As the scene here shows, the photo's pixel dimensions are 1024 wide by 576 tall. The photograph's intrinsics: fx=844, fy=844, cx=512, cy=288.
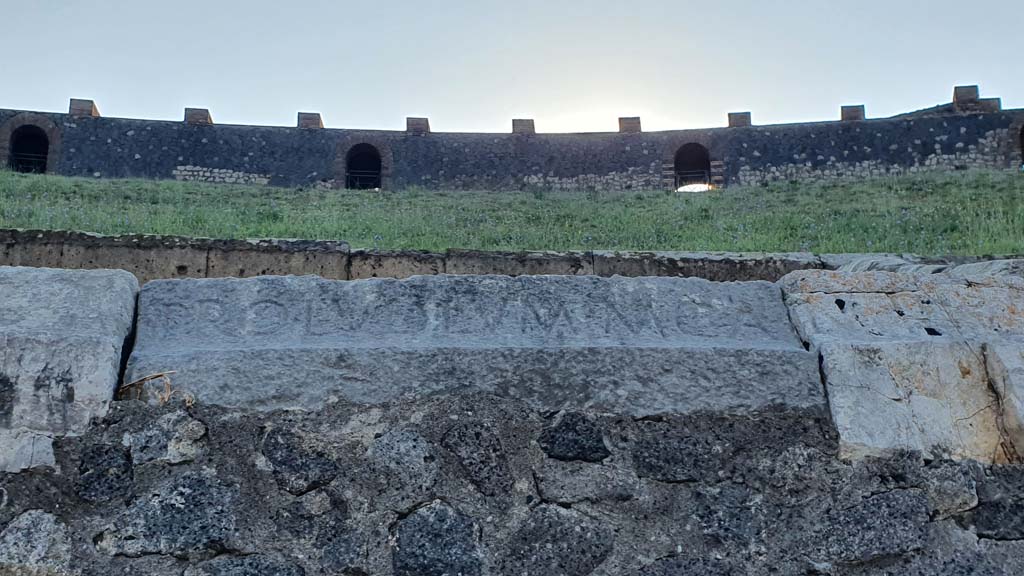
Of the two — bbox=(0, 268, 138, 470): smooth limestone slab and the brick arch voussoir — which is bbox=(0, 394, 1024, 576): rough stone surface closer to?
bbox=(0, 268, 138, 470): smooth limestone slab

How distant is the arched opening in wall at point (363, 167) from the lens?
22283 millimetres

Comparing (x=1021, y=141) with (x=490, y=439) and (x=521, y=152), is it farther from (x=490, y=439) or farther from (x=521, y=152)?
(x=490, y=439)

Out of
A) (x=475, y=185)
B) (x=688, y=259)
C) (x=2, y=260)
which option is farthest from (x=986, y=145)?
(x=2, y=260)

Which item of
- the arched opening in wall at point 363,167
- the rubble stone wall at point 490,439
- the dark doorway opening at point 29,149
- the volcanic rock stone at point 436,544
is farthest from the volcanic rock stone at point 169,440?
the dark doorway opening at point 29,149

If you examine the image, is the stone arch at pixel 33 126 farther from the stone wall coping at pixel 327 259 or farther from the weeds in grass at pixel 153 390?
the weeds in grass at pixel 153 390

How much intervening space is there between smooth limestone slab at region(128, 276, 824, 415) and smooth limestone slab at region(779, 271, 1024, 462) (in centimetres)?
9

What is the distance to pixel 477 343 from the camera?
219 centimetres

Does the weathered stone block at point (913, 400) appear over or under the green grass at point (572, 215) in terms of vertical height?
under

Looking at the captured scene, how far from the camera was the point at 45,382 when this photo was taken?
198 centimetres

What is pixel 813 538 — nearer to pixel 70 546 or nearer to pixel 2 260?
pixel 70 546

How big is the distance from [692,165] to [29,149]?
17618 millimetres

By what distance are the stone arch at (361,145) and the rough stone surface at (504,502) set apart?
19651 mm

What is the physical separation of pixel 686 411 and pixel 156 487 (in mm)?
1283

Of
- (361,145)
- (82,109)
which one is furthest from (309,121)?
(82,109)
